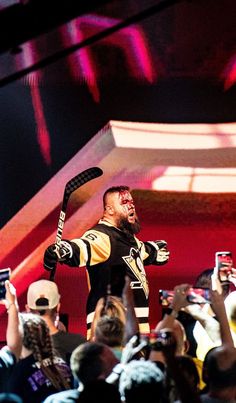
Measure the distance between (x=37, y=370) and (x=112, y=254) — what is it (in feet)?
8.14

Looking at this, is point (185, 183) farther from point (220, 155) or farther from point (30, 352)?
point (30, 352)

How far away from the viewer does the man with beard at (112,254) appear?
257 inches

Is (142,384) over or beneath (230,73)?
beneath

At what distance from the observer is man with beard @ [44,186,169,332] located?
652 centimetres

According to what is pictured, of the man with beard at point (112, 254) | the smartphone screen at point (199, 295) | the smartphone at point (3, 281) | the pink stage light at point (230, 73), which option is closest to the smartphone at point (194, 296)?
the smartphone screen at point (199, 295)

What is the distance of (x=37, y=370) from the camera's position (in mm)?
4195

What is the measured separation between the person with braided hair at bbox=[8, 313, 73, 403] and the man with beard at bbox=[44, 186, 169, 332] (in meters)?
2.06

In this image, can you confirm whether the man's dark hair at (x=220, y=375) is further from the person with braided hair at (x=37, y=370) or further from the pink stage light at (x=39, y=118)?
the pink stage light at (x=39, y=118)

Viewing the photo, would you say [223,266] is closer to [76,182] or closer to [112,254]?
[112,254]

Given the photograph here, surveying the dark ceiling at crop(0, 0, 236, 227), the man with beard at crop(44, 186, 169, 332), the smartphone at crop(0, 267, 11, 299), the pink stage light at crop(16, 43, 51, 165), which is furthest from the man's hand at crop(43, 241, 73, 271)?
the smartphone at crop(0, 267, 11, 299)

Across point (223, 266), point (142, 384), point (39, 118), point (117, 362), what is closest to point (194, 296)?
point (117, 362)

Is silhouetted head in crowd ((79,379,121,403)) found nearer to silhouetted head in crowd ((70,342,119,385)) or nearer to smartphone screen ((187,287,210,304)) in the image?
silhouetted head in crowd ((70,342,119,385))

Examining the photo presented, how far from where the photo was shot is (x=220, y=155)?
25.7 feet

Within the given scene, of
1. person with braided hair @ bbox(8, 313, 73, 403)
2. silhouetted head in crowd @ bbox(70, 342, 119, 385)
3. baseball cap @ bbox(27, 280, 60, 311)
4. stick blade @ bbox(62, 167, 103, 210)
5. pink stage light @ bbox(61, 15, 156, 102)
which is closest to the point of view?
silhouetted head in crowd @ bbox(70, 342, 119, 385)
